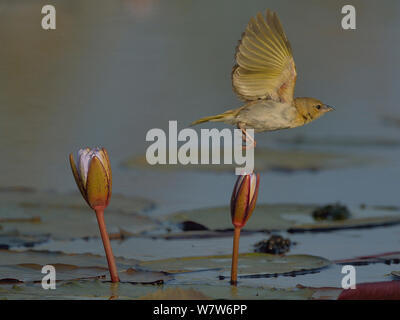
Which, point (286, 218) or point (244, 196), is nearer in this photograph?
point (244, 196)

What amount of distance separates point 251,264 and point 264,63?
70 centimetres

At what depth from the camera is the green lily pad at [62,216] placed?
356 centimetres

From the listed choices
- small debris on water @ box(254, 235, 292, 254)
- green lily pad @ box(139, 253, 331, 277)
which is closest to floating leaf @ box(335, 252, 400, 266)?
green lily pad @ box(139, 253, 331, 277)

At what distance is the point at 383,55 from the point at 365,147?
2.06m

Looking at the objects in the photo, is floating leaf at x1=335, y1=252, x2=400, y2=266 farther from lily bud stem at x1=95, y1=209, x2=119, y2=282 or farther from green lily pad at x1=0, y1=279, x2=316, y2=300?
lily bud stem at x1=95, y1=209, x2=119, y2=282

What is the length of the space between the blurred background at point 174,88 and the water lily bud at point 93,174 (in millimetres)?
1679

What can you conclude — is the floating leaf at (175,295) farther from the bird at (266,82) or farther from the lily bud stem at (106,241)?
the bird at (266,82)

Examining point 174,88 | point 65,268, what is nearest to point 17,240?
point 65,268

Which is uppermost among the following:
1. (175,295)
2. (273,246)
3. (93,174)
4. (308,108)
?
(308,108)

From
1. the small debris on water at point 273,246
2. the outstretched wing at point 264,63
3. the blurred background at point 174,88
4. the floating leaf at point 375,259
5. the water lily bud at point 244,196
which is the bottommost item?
the floating leaf at point 375,259

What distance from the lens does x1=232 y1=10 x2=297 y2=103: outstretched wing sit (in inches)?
103

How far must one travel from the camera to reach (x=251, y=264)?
297 cm

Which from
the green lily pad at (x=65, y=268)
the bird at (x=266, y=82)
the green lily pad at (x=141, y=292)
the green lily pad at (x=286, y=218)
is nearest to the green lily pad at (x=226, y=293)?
the green lily pad at (x=141, y=292)

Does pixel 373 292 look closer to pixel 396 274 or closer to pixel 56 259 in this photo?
pixel 396 274
